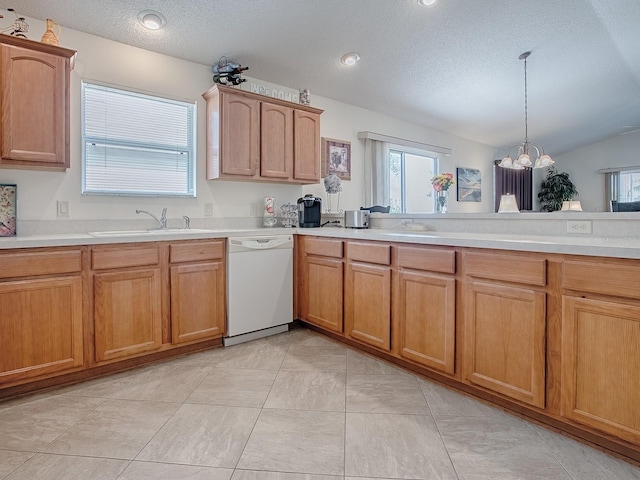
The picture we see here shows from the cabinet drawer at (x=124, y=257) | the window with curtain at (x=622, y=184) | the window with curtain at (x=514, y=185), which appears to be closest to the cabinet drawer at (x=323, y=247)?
the cabinet drawer at (x=124, y=257)

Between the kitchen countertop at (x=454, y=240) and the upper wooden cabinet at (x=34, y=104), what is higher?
the upper wooden cabinet at (x=34, y=104)

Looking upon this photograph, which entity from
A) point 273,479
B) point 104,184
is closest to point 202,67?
point 104,184

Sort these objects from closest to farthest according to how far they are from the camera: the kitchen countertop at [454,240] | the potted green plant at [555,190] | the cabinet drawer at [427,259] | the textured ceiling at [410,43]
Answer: the kitchen countertop at [454,240]
the cabinet drawer at [427,259]
the textured ceiling at [410,43]
the potted green plant at [555,190]

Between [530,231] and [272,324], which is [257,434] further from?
[530,231]

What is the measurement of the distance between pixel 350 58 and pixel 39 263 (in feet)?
10.1

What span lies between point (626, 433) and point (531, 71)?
4.02 m

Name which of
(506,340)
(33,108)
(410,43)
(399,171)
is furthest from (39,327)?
(399,171)

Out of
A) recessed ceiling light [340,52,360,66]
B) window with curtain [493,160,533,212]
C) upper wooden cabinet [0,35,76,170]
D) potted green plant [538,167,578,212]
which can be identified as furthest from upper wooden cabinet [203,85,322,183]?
potted green plant [538,167,578,212]

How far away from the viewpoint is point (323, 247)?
10.2 feet

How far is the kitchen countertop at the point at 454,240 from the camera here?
61.1 inches

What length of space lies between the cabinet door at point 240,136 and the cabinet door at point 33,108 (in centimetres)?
117

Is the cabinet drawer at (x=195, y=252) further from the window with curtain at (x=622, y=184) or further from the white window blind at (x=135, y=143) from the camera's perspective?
the window with curtain at (x=622, y=184)

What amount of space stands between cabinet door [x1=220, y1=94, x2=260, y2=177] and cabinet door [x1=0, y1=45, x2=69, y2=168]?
1.17 m

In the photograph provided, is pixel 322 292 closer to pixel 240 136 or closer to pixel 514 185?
pixel 240 136
